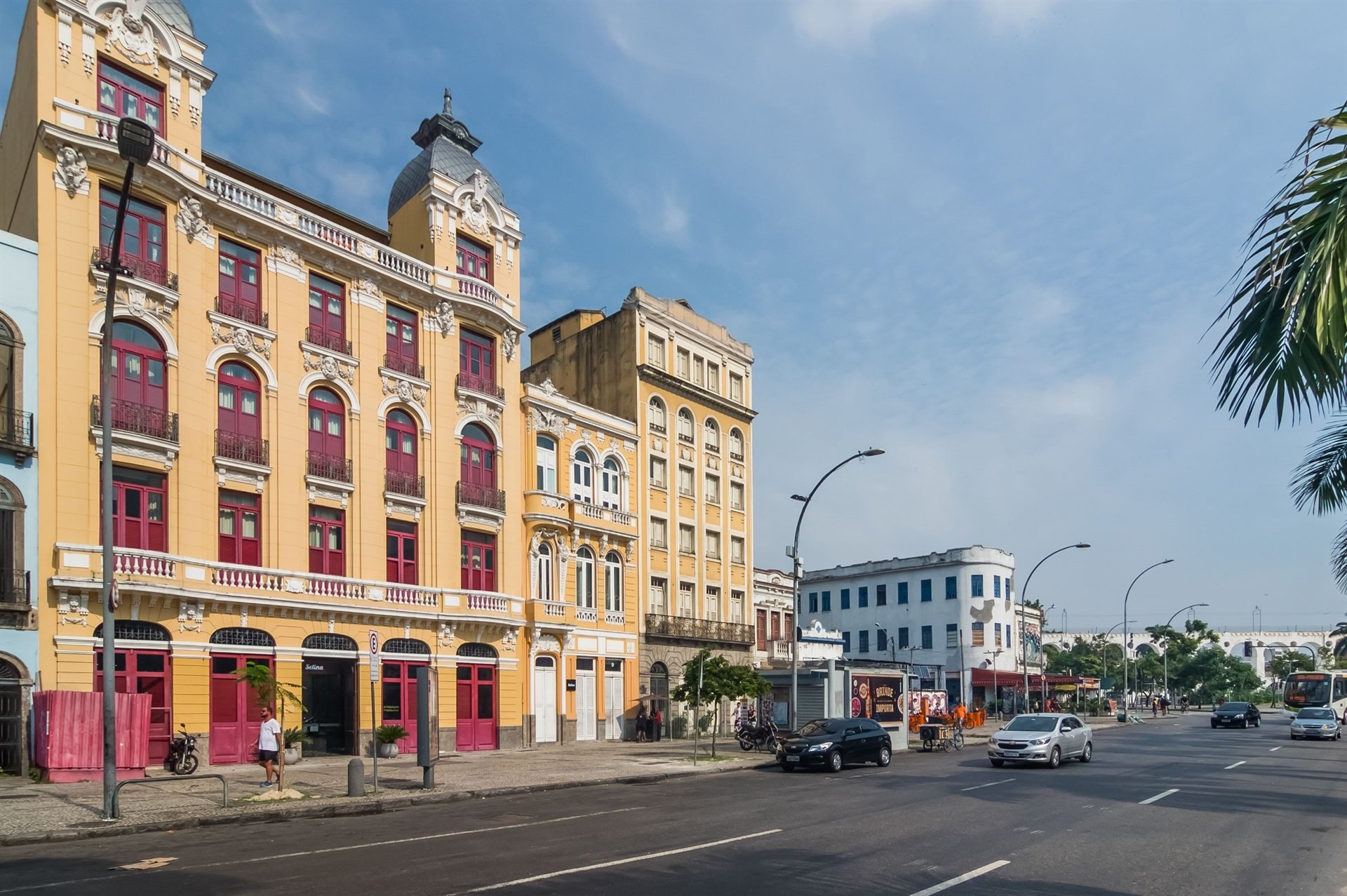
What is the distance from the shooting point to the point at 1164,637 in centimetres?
12069

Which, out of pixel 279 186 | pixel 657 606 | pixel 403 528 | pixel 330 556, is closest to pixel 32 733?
pixel 330 556

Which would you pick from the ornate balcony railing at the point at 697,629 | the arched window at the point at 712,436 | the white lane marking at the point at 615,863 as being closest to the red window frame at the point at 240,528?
the ornate balcony railing at the point at 697,629

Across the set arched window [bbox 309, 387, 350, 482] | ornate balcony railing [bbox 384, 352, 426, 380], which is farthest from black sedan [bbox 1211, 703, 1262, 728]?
arched window [bbox 309, 387, 350, 482]

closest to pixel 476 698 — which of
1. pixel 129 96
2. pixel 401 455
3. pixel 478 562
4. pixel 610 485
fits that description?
pixel 478 562

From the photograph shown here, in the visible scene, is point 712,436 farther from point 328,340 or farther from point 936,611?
point 936,611

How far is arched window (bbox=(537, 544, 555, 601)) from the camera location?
39.8 metres

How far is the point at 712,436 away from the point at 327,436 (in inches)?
861

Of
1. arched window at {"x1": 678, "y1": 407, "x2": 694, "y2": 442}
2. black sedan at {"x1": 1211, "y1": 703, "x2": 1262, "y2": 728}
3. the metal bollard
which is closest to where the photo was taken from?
the metal bollard

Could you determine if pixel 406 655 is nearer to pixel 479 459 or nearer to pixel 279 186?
pixel 479 459

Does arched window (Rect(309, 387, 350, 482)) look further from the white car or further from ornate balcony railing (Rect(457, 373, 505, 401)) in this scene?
the white car

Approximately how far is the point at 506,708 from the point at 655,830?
71.6 feet

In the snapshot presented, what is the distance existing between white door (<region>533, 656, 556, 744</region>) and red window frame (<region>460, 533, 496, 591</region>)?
12.7 ft

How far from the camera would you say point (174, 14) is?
29531 millimetres

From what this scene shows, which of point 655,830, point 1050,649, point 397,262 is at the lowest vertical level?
point 1050,649
